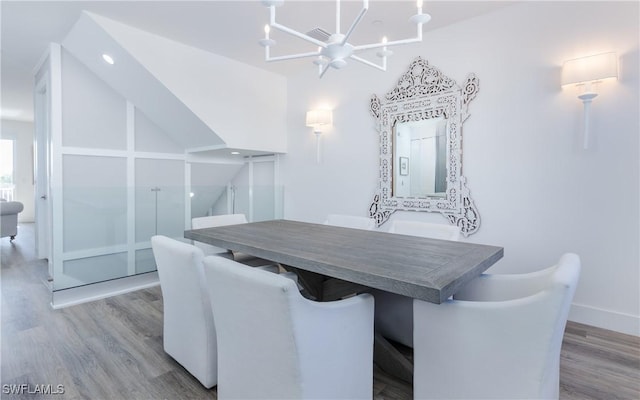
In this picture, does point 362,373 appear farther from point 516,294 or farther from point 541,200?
point 541,200

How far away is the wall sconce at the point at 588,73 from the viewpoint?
216 cm

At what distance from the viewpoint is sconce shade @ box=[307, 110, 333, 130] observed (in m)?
3.79

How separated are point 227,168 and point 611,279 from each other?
13.9 feet

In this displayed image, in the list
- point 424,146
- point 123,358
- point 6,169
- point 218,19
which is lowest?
point 123,358

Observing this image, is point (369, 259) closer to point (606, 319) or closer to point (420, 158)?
point (420, 158)

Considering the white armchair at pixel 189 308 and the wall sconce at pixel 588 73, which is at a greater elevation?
the wall sconce at pixel 588 73

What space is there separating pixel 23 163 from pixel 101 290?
23.5 ft

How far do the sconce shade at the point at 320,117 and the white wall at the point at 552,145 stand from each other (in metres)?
0.85

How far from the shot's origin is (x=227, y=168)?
15.0 feet

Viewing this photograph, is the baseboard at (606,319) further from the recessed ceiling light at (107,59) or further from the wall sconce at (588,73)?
the recessed ceiling light at (107,59)

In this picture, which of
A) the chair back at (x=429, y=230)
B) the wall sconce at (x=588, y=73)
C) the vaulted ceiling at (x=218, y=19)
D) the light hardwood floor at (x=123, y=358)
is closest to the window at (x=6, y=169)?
the vaulted ceiling at (x=218, y=19)

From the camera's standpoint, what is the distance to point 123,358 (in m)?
1.98

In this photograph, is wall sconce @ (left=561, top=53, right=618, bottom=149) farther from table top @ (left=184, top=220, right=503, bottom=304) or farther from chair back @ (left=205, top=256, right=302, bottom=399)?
chair back @ (left=205, top=256, right=302, bottom=399)

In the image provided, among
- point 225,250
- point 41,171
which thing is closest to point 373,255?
point 225,250
